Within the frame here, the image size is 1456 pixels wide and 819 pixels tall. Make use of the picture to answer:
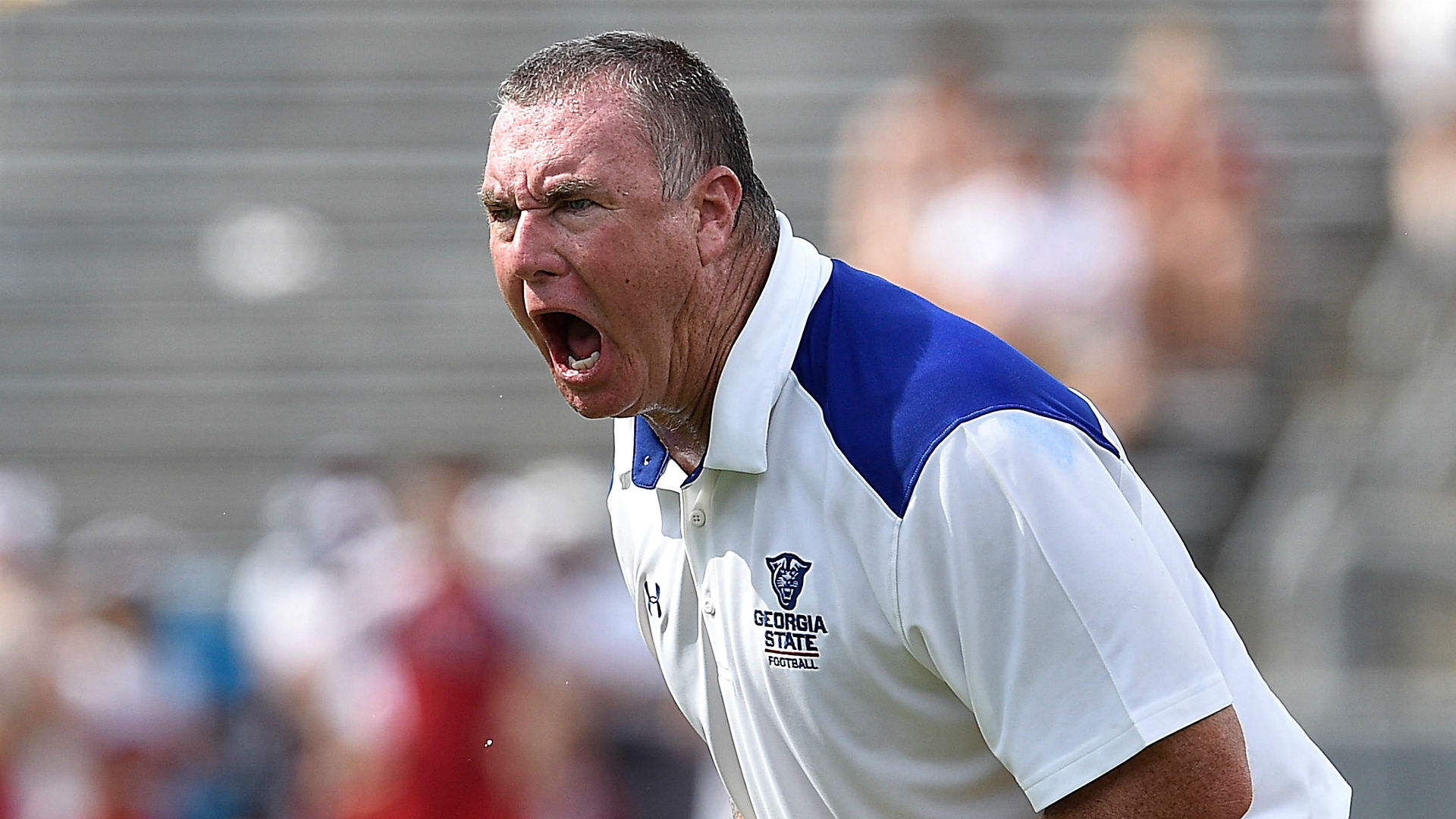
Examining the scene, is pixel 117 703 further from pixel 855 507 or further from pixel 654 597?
pixel 855 507

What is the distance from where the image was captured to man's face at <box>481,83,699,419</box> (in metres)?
2.29

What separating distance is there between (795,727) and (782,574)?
218 millimetres

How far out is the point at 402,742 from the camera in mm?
6691

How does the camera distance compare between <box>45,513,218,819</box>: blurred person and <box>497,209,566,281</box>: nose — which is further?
<box>45,513,218,819</box>: blurred person

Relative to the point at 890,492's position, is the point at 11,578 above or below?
below

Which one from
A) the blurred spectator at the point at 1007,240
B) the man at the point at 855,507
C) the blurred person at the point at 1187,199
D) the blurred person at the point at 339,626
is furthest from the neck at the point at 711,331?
the blurred person at the point at 1187,199

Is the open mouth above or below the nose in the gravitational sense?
below

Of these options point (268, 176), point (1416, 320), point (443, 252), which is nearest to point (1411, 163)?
point (1416, 320)

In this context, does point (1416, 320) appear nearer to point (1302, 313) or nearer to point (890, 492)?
point (1302, 313)

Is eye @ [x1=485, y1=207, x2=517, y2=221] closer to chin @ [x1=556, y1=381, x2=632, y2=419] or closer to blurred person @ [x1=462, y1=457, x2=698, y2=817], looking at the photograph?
chin @ [x1=556, y1=381, x2=632, y2=419]

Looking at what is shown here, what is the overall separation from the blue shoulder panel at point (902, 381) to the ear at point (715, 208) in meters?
0.17

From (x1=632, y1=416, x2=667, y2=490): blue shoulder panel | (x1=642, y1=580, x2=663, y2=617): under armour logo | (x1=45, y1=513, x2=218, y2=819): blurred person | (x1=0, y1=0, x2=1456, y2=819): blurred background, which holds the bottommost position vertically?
(x1=45, y1=513, x2=218, y2=819): blurred person

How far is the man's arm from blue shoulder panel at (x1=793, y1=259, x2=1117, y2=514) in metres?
0.39

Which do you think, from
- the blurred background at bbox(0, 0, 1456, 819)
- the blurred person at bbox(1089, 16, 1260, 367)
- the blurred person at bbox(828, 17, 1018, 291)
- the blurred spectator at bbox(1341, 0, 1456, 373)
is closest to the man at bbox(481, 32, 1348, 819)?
the blurred background at bbox(0, 0, 1456, 819)
